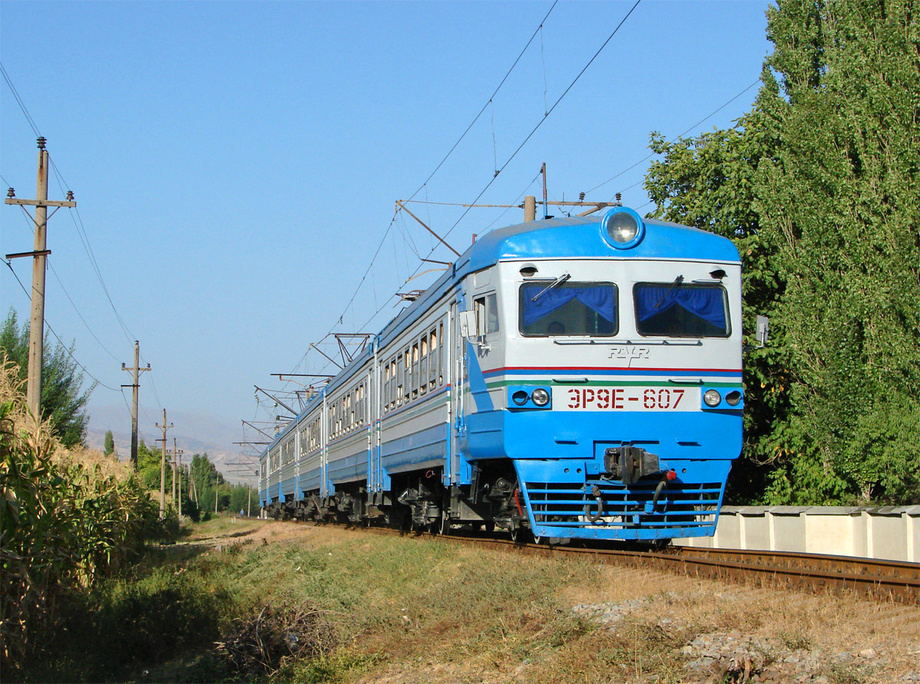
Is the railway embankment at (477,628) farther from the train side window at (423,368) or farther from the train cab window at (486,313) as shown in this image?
the train cab window at (486,313)

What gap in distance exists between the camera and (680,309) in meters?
11.2

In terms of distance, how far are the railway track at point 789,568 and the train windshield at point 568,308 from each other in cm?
247

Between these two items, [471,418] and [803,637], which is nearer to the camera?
[803,637]

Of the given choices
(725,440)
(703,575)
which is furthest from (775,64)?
(703,575)

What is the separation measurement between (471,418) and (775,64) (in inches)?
563

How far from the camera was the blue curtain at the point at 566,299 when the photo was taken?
10.9 meters

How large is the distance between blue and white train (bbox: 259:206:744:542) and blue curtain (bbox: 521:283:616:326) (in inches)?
0.6

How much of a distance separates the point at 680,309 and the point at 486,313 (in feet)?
6.87

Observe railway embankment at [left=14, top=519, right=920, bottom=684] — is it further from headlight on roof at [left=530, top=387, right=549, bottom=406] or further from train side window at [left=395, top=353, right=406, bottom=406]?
train side window at [left=395, top=353, right=406, bottom=406]

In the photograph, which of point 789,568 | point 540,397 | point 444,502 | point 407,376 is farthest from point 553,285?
point 444,502

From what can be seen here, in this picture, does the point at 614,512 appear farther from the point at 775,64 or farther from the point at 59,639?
the point at 775,64

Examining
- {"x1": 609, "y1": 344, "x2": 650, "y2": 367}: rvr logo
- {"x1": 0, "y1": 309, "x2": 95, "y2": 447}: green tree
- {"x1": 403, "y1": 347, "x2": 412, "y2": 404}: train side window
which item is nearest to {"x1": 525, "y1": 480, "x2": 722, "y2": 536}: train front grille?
{"x1": 609, "y1": 344, "x2": 650, "y2": 367}: rvr logo

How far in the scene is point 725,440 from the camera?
36.0ft

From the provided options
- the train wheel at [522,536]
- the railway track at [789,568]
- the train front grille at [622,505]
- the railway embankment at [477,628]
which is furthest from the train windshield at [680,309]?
the train wheel at [522,536]
